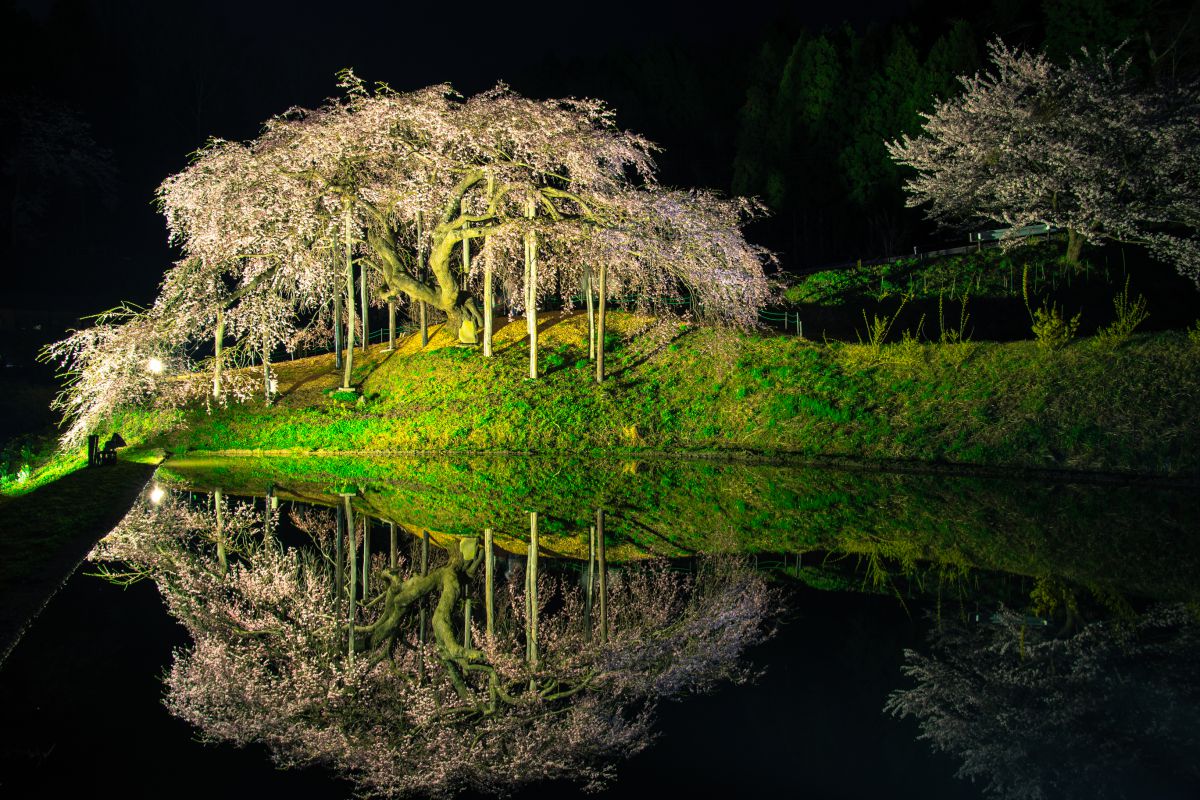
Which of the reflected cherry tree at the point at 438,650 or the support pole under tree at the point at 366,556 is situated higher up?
the support pole under tree at the point at 366,556

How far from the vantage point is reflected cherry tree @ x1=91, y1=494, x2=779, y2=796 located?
16.8 feet

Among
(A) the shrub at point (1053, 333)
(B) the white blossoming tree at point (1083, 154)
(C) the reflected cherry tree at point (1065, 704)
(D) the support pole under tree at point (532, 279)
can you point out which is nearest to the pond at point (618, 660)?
(C) the reflected cherry tree at point (1065, 704)

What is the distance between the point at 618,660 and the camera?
6.60 metres

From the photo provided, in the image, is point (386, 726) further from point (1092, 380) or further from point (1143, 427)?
point (1092, 380)

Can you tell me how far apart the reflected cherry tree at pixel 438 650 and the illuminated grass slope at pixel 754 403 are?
1136 centimetres

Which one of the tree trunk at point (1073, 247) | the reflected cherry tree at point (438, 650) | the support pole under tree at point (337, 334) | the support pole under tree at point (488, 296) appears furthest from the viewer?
the tree trunk at point (1073, 247)

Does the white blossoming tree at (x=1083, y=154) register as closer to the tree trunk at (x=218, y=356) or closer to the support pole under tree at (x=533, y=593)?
the support pole under tree at (x=533, y=593)

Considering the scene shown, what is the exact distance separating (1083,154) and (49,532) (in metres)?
27.9

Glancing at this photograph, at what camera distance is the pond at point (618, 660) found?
486cm

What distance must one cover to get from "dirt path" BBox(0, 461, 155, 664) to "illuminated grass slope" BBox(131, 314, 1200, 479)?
313 inches

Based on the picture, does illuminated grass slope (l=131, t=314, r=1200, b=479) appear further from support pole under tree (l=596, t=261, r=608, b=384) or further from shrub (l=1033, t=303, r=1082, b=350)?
support pole under tree (l=596, t=261, r=608, b=384)

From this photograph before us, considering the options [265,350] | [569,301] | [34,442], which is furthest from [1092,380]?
[34,442]

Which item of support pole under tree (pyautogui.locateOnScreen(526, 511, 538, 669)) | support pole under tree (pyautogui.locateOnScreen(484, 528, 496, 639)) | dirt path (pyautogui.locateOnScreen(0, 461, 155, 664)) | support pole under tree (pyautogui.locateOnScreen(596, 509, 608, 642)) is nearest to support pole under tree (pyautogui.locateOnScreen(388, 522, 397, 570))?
support pole under tree (pyautogui.locateOnScreen(484, 528, 496, 639))

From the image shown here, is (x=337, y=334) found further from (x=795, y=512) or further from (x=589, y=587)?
(x=589, y=587)
